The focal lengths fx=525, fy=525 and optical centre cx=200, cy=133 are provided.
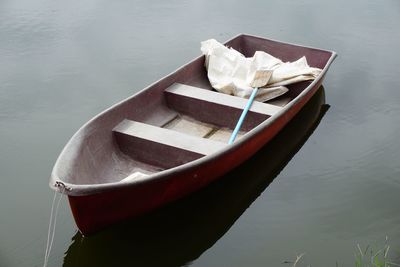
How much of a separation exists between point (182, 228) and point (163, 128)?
1056 mm

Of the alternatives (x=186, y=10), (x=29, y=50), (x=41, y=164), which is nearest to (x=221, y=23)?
(x=186, y=10)

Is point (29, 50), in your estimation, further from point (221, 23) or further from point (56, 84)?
point (221, 23)

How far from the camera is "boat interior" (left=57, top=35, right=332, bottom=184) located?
4586mm

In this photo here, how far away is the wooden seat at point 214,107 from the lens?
18.2 feet

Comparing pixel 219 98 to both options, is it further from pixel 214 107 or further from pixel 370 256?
pixel 370 256

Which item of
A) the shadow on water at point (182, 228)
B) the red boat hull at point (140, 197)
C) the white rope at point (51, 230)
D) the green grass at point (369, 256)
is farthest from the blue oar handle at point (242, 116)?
the white rope at point (51, 230)

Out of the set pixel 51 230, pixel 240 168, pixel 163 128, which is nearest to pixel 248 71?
pixel 240 168

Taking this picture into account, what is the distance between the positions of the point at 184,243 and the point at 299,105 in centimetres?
220

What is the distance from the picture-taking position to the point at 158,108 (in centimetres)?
567

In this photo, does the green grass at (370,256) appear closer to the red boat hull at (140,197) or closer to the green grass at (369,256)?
the green grass at (369,256)

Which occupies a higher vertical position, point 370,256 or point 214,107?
point 214,107

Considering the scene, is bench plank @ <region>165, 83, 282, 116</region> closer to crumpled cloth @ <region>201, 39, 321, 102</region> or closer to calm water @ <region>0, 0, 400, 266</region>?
crumpled cloth @ <region>201, 39, 321, 102</region>

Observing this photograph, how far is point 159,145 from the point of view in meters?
4.79

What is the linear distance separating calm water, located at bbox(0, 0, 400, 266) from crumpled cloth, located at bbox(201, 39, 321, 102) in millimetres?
549
